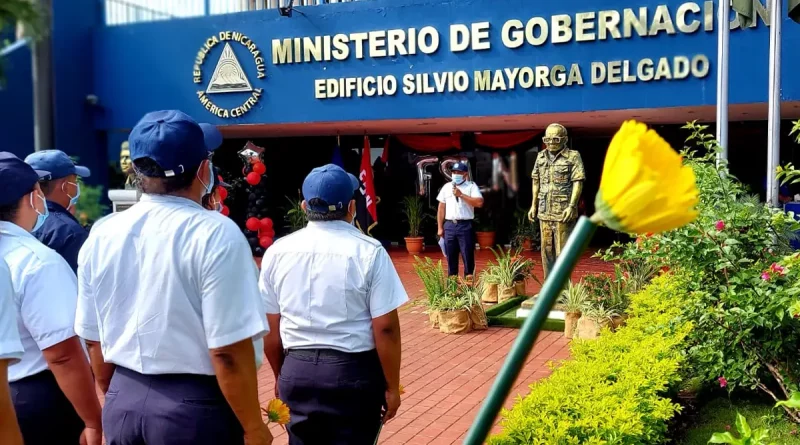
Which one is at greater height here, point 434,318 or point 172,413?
point 172,413

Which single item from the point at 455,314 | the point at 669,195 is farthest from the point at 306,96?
the point at 669,195

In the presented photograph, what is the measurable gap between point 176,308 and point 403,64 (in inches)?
386

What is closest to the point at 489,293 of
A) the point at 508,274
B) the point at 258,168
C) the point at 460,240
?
the point at 508,274

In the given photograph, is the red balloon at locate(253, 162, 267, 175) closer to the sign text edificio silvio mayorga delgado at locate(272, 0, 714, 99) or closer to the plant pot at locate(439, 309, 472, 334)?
the sign text edificio silvio mayorga delgado at locate(272, 0, 714, 99)

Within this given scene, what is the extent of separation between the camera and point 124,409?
2129mm

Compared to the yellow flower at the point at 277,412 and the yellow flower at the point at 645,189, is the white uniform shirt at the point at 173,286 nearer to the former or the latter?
the yellow flower at the point at 277,412

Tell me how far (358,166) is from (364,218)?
5.51ft

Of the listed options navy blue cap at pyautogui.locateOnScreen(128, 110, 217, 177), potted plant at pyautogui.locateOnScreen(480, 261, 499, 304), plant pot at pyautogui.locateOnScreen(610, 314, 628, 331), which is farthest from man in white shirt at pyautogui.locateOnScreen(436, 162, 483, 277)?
navy blue cap at pyautogui.locateOnScreen(128, 110, 217, 177)

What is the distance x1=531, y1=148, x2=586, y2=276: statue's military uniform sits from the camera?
7.50 metres

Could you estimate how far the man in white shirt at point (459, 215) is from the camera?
9.12m

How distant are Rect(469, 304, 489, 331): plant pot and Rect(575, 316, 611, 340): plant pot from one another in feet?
3.68

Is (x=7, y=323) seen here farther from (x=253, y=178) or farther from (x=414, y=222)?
(x=414, y=222)

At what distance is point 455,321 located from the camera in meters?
7.45

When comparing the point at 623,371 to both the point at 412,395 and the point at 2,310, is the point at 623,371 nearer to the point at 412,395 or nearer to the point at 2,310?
the point at 412,395
